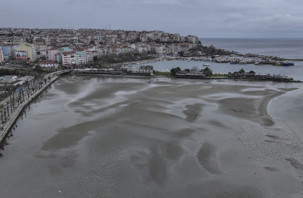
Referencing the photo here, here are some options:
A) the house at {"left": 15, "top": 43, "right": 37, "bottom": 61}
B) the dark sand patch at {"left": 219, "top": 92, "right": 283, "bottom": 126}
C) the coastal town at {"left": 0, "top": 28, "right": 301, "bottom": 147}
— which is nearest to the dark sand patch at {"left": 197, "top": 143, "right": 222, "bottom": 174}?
the dark sand patch at {"left": 219, "top": 92, "right": 283, "bottom": 126}

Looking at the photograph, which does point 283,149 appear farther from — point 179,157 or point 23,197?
point 23,197

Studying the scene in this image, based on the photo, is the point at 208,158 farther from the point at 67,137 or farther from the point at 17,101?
the point at 17,101

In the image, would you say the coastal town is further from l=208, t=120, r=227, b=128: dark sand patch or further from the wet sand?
l=208, t=120, r=227, b=128: dark sand patch

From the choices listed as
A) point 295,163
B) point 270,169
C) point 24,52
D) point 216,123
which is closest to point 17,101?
point 216,123

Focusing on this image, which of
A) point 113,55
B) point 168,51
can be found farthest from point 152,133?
point 168,51

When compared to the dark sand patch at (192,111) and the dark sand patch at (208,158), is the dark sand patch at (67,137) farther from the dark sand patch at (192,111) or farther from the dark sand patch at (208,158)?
the dark sand patch at (208,158)

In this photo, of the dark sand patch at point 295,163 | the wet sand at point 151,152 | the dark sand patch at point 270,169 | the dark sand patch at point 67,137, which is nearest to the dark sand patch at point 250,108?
the wet sand at point 151,152
